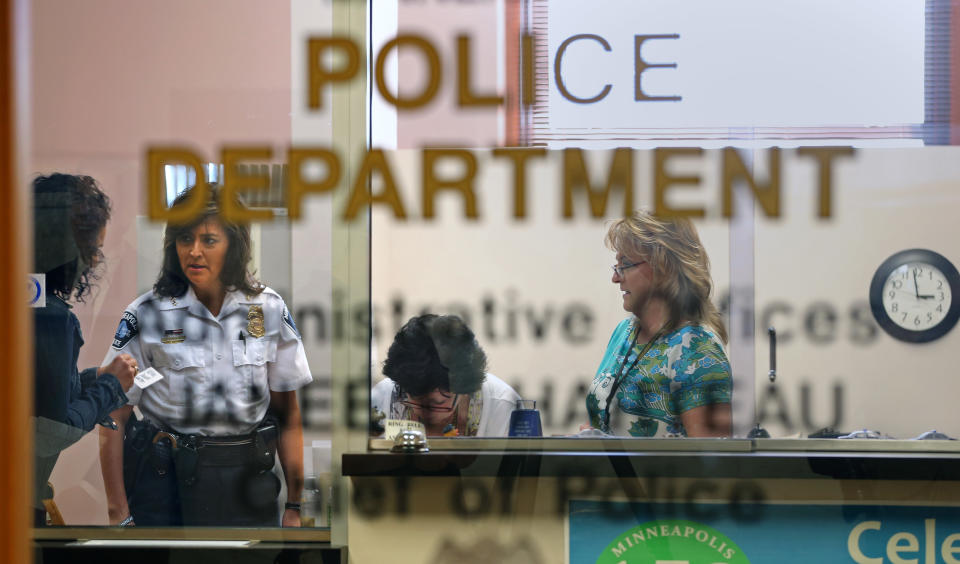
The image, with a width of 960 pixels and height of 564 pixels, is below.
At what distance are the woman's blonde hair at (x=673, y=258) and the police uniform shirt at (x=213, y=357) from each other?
34.6 inches

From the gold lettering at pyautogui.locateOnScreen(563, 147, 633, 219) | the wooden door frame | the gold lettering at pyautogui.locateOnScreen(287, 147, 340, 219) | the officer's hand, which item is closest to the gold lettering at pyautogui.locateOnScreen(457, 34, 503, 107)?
the gold lettering at pyautogui.locateOnScreen(563, 147, 633, 219)

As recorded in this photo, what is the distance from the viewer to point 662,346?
2223mm

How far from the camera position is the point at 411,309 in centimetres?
230

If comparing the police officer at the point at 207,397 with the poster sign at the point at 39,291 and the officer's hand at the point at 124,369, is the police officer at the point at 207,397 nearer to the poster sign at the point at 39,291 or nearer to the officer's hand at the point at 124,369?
the officer's hand at the point at 124,369

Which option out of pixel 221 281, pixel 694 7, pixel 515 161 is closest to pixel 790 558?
pixel 515 161

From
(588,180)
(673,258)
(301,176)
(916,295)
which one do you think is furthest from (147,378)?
(916,295)

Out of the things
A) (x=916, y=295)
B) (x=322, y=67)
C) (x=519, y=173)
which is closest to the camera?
(x=916, y=295)

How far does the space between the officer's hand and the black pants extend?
159mm

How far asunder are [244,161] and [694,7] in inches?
45.9

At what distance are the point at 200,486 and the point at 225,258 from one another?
592mm

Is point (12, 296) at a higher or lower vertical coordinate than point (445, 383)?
higher

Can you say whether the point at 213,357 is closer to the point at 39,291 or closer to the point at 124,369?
the point at 124,369

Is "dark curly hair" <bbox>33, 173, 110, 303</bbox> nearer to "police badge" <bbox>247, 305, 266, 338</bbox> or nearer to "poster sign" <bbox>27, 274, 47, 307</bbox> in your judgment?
"poster sign" <bbox>27, 274, 47, 307</bbox>

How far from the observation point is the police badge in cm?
242
